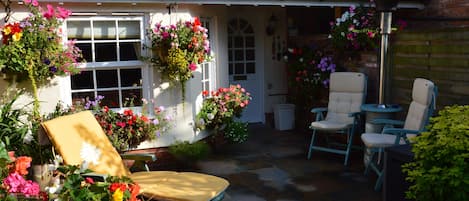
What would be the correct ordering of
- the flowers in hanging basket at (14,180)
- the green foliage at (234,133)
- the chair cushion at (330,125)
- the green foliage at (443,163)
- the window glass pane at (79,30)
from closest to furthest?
the flowers in hanging basket at (14,180)
the green foliage at (443,163)
the window glass pane at (79,30)
the chair cushion at (330,125)
the green foliage at (234,133)

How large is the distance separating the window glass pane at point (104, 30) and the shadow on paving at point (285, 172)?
6.64 ft

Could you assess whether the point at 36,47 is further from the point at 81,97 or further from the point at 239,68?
the point at 239,68

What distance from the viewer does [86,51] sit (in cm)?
607

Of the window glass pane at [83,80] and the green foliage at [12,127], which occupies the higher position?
the window glass pane at [83,80]

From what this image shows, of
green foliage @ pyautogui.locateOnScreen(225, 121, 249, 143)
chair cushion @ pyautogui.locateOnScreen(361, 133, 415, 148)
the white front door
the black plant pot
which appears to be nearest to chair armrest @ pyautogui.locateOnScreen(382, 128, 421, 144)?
chair cushion @ pyautogui.locateOnScreen(361, 133, 415, 148)

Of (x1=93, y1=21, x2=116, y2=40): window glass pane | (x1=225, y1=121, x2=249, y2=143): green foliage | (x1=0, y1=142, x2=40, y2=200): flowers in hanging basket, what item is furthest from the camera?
(x1=225, y1=121, x2=249, y2=143): green foliage

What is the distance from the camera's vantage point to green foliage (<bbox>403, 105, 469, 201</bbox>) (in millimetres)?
2846

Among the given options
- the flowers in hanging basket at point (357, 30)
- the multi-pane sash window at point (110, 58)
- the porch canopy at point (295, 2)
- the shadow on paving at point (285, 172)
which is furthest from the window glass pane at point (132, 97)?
the flowers in hanging basket at point (357, 30)

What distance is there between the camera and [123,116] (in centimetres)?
600

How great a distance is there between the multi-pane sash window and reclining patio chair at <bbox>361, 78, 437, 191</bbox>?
3.19m

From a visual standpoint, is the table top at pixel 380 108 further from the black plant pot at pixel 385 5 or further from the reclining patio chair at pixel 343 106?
the black plant pot at pixel 385 5

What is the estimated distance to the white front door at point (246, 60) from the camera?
352 inches

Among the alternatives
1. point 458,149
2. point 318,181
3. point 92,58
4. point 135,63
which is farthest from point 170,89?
point 458,149

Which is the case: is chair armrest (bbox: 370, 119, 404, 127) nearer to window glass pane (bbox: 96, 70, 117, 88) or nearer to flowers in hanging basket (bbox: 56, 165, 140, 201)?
window glass pane (bbox: 96, 70, 117, 88)
